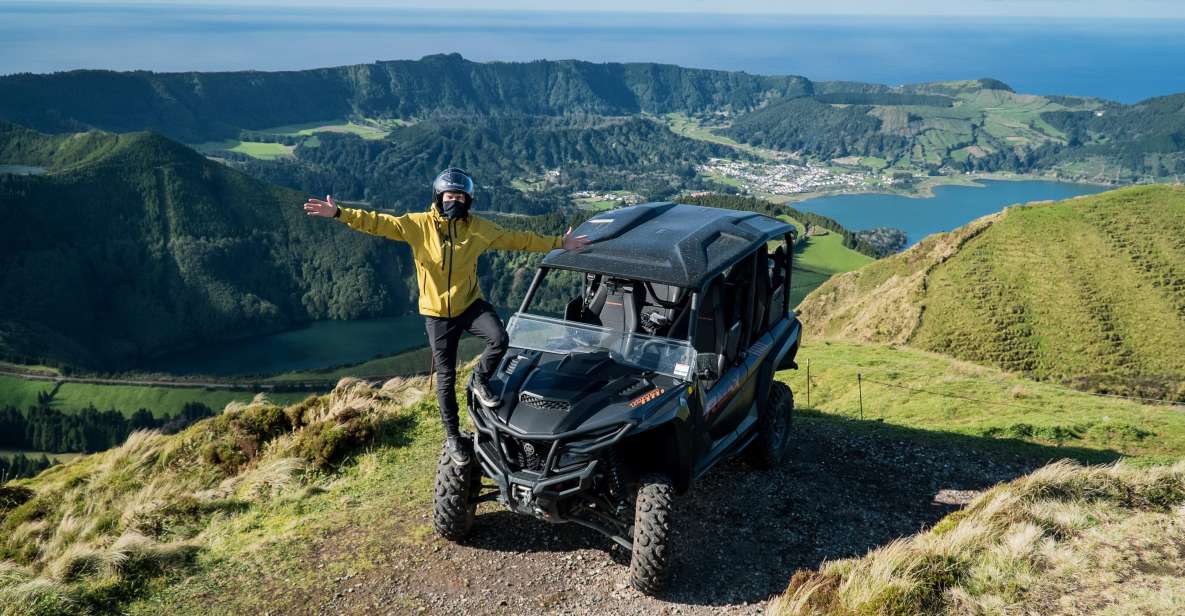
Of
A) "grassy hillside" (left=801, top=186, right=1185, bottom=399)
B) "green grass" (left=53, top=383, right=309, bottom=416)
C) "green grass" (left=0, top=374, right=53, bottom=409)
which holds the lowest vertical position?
"green grass" (left=53, top=383, right=309, bottom=416)

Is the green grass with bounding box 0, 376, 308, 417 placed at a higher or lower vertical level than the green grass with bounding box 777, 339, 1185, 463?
lower

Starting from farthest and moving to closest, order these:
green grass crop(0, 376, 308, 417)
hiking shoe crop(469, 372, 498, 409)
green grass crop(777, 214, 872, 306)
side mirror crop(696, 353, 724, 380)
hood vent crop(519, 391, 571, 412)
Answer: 1. green grass crop(0, 376, 308, 417)
2. green grass crop(777, 214, 872, 306)
3. side mirror crop(696, 353, 724, 380)
4. hiking shoe crop(469, 372, 498, 409)
5. hood vent crop(519, 391, 571, 412)

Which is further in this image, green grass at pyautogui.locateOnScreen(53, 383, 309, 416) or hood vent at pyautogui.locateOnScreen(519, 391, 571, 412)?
green grass at pyautogui.locateOnScreen(53, 383, 309, 416)

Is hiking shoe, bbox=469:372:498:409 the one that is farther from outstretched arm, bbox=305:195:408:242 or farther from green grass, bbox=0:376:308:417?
green grass, bbox=0:376:308:417

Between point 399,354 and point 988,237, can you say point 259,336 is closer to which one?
point 399,354

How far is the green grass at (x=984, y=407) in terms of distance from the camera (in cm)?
1450

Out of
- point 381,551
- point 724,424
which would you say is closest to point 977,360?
point 724,424

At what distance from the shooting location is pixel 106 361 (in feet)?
528

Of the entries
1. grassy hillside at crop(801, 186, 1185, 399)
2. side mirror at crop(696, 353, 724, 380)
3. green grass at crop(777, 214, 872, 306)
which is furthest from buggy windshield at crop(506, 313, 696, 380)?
green grass at crop(777, 214, 872, 306)

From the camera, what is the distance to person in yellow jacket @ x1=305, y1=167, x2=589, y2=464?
8508 mm

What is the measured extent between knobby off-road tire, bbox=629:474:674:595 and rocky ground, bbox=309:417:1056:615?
223 millimetres

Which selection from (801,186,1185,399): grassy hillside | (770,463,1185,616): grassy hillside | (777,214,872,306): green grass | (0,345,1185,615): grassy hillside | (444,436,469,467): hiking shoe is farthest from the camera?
(777,214,872,306): green grass

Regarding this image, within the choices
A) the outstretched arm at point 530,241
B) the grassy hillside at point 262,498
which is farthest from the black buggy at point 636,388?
the grassy hillside at point 262,498

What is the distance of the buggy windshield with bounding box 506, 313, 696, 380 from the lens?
863 cm
